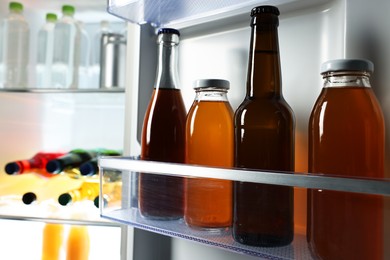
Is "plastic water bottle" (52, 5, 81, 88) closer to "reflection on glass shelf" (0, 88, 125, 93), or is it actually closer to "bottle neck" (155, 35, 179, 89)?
"reflection on glass shelf" (0, 88, 125, 93)

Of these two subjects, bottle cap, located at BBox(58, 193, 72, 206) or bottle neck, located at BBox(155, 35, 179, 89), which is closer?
bottle neck, located at BBox(155, 35, 179, 89)

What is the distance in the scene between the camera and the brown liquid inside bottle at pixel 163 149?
642mm

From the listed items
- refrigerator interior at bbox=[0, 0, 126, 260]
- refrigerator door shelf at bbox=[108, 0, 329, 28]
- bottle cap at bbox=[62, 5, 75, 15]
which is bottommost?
refrigerator interior at bbox=[0, 0, 126, 260]

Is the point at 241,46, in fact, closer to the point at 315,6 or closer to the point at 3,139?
the point at 315,6

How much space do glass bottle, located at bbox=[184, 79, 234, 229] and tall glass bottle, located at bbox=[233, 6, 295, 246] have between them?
0.04 meters

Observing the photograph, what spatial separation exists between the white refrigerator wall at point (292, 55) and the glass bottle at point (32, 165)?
15.2 inches

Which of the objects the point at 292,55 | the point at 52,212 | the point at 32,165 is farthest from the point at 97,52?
the point at 292,55

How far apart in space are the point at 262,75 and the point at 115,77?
59 cm

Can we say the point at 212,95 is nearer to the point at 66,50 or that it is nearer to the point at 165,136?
the point at 165,136

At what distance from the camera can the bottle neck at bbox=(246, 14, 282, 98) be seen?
583mm

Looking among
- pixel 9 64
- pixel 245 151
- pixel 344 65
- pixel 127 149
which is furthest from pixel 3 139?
pixel 344 65

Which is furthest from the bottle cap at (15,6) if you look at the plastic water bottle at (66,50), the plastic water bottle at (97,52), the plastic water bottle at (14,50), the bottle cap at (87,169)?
the bottle cap at (87,169)

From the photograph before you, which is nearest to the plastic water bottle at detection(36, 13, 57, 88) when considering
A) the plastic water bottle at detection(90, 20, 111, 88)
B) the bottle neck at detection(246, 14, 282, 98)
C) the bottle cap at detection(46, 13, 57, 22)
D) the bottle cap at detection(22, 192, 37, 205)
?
the bottle cap at detection(46, 13, 57, 22)

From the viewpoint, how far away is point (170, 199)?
2.12 ft
